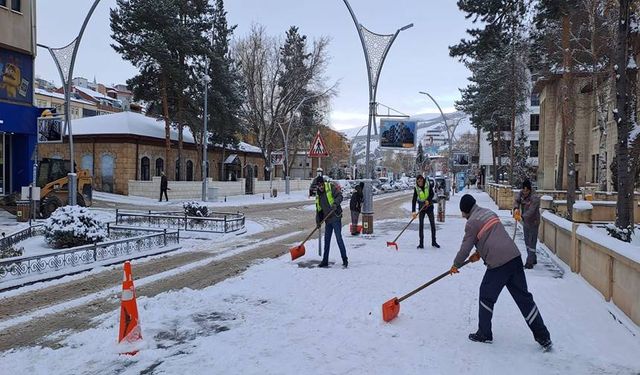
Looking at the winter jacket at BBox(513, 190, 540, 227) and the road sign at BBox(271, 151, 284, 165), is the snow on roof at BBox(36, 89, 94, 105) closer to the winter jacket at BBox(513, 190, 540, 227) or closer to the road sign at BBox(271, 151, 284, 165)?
the road sign at BBox(271, 151, 284, 165)

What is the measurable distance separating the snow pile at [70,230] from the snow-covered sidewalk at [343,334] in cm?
443

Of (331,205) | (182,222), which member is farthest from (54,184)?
(331,205)

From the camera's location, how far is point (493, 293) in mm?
5426

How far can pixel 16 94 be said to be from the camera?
71.5 feet

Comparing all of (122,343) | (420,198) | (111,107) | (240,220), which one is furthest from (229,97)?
(111,107)

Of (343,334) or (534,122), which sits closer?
(343,334)

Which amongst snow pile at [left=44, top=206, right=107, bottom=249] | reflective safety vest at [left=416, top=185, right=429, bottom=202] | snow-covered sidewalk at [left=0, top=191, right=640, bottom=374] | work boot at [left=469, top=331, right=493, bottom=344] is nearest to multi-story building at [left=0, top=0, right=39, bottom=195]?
snow pile at [left=44, top=206, right=107, bottom=249]

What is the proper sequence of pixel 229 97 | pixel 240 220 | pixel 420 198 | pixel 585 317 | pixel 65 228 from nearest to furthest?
pixel 585 317
pixel 65 228
pixel 420 198
pixel 240 220
pixel 229 97

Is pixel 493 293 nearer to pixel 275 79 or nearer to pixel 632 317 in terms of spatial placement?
pixel 632 317

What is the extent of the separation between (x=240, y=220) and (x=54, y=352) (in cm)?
1199

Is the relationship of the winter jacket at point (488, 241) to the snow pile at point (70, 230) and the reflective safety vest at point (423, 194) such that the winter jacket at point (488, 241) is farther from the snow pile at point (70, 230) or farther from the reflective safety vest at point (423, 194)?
the snow pile at point (70, 230)

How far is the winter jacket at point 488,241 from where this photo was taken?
17.5 ft

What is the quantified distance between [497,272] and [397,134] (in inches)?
852

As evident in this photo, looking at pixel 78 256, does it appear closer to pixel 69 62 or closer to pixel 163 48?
pixel 69 62
